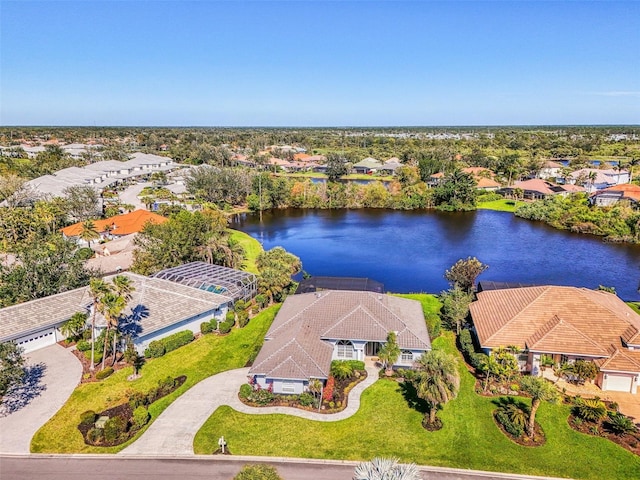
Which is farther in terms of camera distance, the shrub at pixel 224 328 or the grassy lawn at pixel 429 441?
the shrub at pixel 224 328

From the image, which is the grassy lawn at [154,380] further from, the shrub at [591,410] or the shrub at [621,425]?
the shrub at [621,425]

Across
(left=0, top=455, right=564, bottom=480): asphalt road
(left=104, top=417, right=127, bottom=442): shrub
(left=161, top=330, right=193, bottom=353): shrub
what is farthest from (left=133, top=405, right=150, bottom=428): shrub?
(left=161, top=330, right=193, bottom=353): shrub

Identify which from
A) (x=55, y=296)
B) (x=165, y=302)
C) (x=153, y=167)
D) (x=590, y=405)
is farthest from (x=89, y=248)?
(x=153, y=167)

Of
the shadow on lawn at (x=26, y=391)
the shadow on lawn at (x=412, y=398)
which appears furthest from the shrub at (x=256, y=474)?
the shadow on lawn at (x=26, y=391)

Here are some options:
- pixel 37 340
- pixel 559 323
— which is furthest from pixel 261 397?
pixel 559 323

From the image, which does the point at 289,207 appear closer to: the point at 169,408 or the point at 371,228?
the point at 371,228

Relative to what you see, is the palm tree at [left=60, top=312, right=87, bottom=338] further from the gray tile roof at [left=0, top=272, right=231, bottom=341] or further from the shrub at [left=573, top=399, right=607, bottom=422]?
the shrub at [left=573, top=399, right=607, bottom=422]

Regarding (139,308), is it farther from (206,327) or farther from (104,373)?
(104,373)

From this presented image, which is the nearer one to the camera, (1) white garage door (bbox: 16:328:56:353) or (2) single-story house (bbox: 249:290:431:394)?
(2) single-story house (bbox: 249:290:431:394)
